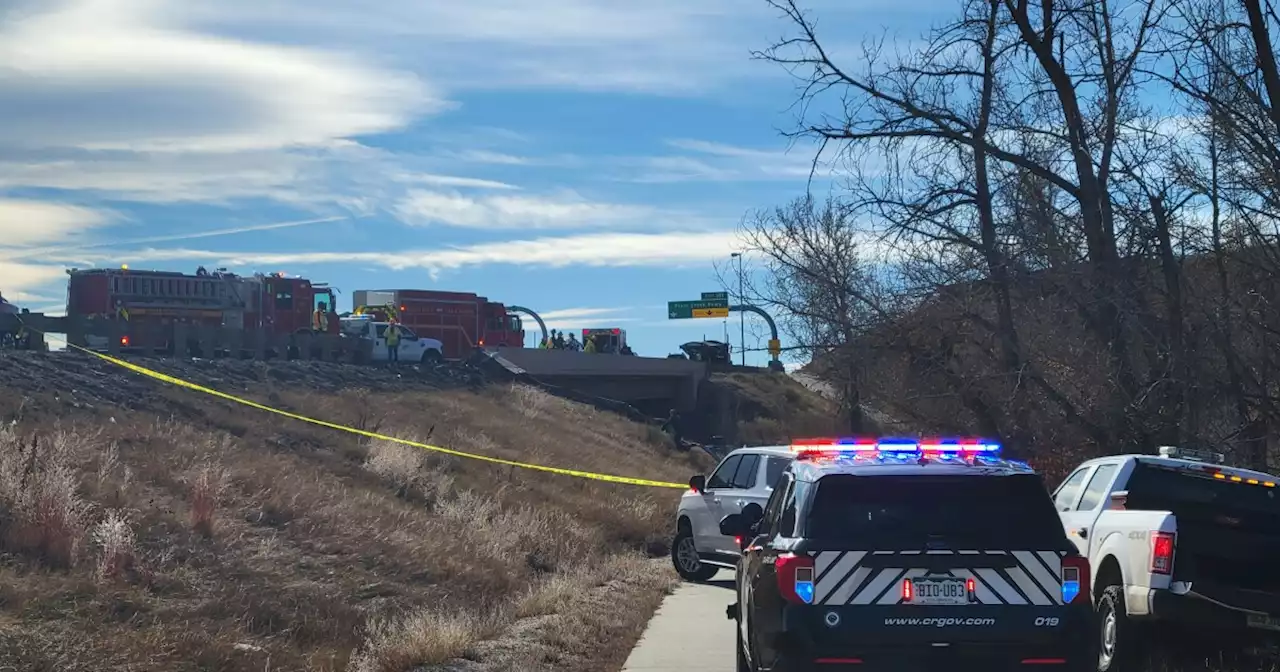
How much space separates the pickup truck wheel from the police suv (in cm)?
284

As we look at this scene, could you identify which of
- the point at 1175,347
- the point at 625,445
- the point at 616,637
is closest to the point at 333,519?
the point at 616,637

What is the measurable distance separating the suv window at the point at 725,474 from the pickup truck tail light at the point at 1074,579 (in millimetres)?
11076

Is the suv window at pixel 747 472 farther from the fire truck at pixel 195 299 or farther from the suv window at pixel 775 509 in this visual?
the fire truck at pixel 195 299

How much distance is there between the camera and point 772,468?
17.5 meters

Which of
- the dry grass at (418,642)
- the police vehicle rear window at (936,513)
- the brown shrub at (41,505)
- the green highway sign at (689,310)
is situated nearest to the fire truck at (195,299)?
the brown shrub at (41,505)

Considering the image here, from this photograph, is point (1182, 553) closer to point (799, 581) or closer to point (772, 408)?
point (799, 581)

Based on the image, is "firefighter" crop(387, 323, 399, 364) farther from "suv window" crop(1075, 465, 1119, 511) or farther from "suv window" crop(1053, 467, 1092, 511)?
"suv window" crop(1075, 465, 1119, 511)

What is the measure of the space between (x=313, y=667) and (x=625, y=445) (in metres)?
32.7

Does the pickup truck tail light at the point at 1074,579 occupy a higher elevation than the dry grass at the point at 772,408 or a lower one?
higher

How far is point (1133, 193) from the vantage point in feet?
55.4

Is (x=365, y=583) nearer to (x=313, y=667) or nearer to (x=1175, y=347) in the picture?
(x=313, y=667)

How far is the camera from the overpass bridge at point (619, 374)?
57.7 m

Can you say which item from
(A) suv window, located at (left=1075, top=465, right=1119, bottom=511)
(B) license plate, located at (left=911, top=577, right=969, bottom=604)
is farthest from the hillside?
→ (B) license plate, located at (left=911, top=577, right=969, bottom=604)

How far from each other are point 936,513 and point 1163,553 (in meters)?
2.91
